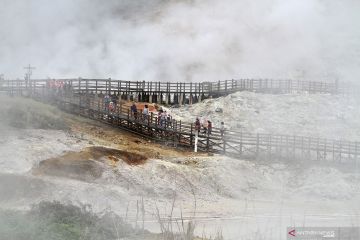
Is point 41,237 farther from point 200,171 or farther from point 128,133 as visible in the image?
point 128,133

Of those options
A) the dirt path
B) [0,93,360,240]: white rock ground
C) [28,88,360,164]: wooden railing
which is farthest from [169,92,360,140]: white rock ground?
[0,93,360,240]: white rock ground

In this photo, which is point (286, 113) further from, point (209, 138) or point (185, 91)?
point (185, 91)

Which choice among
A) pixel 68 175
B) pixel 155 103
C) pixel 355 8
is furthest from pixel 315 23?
pixel 68 175

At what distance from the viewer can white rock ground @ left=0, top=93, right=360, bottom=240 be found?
84.0ft

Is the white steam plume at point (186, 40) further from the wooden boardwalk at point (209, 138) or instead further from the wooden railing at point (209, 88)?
the wooden boardwalk at point (209, 138)

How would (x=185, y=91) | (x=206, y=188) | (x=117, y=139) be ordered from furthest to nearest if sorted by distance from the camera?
(x=185, y=91) → (x=117, y=139) → (x=206, y=188)

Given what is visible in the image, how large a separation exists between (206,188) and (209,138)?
23.0 feet

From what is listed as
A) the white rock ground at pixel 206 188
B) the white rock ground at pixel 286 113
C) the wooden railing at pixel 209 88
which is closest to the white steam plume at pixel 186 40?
the wooden railing at pixel 209 88

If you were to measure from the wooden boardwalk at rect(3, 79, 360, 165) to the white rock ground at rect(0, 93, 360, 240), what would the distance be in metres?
1.46

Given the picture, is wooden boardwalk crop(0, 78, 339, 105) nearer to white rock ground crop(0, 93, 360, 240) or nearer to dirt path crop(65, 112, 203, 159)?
dirt path crop(65, 112, 203, 159)

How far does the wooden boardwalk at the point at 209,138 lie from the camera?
121 feet

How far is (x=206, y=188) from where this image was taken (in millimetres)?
31562

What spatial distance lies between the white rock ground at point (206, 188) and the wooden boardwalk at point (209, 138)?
57.7 inches

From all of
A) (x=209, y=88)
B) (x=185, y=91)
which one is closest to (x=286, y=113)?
(x=209, y=88)
